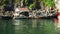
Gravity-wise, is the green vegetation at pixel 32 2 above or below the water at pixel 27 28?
above

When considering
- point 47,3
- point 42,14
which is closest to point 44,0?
point 47,3

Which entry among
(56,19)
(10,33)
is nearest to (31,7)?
(10,33)

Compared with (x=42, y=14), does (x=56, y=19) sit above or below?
above

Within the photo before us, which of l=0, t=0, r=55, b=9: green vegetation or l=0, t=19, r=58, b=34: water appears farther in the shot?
l=0, t=0, r=55, b=9: green vegetation

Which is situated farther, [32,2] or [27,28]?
[32,2]

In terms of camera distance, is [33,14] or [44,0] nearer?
[33,14]

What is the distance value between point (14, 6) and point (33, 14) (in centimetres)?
1484

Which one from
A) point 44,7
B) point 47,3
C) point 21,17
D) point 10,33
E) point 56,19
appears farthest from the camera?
point 44,7

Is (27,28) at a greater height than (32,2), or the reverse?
(32,2)

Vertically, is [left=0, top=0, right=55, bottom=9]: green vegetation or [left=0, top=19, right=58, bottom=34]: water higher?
[left=0, top=0, right=55, bottom=9]: green vegetation

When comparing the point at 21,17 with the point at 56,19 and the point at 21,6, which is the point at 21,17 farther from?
the point at 56,19

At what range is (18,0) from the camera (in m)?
90.2

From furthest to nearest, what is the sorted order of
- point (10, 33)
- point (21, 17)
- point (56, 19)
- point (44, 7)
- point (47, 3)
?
1. point (44, 7)
2. point (47, 3)
3. point (21, 17)
4. point (10, 33)
5. point (56, 19)

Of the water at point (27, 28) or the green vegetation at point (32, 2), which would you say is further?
the green vegetation at point (32, 2)
